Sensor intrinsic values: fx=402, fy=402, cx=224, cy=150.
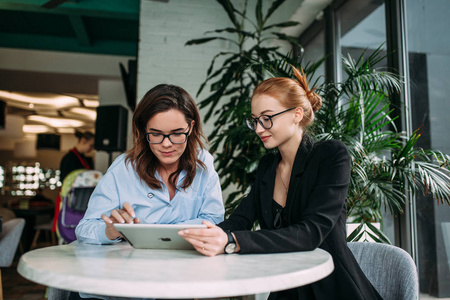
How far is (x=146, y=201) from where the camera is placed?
4.98 feet

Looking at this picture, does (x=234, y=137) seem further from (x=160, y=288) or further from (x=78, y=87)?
(x=78, y=87)

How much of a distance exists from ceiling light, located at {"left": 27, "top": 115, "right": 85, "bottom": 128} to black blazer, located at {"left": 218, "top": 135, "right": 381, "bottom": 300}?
10.6 metres

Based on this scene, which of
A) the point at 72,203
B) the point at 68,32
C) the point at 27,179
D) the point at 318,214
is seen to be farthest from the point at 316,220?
the point at 27,179

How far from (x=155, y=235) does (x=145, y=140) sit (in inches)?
24.2

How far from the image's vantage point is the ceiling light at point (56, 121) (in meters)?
10.9

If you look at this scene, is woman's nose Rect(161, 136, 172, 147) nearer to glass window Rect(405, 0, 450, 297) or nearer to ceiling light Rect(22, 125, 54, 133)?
glass window Rect(405, 0, 450, 297)

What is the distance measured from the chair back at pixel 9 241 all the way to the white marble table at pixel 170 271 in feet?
8.07

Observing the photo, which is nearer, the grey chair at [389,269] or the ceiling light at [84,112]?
the grey chair at [389,269]

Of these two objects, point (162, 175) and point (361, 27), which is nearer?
point (162, 175)

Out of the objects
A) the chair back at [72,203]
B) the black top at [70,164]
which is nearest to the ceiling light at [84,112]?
the black top at [70,164]

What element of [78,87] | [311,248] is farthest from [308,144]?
[78,87]

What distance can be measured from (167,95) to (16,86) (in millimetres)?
7220

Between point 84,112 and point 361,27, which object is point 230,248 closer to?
point 361,27

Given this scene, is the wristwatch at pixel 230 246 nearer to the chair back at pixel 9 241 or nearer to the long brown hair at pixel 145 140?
the long brown hair at pixel 145 140
